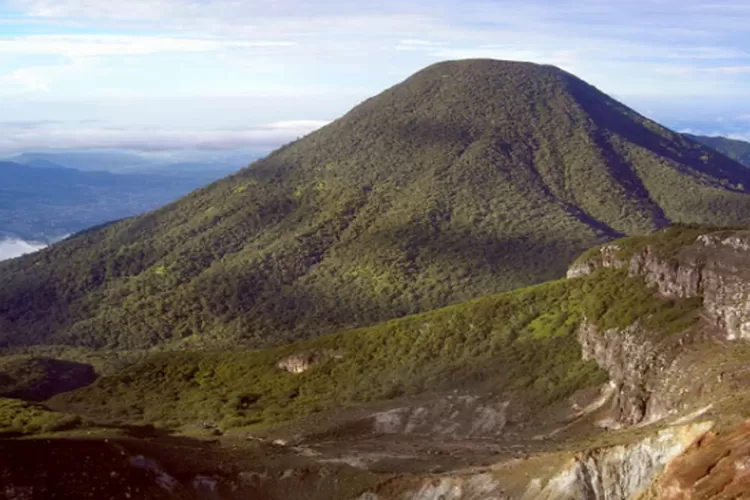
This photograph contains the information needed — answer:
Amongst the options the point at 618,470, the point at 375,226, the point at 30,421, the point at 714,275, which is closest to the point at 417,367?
the point at 714,275

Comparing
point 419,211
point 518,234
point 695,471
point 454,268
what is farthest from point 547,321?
point 419,211

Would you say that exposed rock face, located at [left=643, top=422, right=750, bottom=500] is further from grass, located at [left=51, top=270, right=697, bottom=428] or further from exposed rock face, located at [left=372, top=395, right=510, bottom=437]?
grass, located at [left=51, top=270, right=697, bottom=428]

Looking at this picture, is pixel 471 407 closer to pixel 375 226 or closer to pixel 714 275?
pixel 714 275

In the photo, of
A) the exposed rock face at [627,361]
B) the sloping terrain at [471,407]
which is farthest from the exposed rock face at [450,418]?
the exposed rock face at [627,361]

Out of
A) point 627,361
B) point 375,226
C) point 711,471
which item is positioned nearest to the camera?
point 711,471

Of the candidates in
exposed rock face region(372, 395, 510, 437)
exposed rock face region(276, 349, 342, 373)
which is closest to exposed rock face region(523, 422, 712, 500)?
exposed rock face region(372, 395, 510, 437)

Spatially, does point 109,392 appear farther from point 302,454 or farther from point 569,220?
point 569,220
